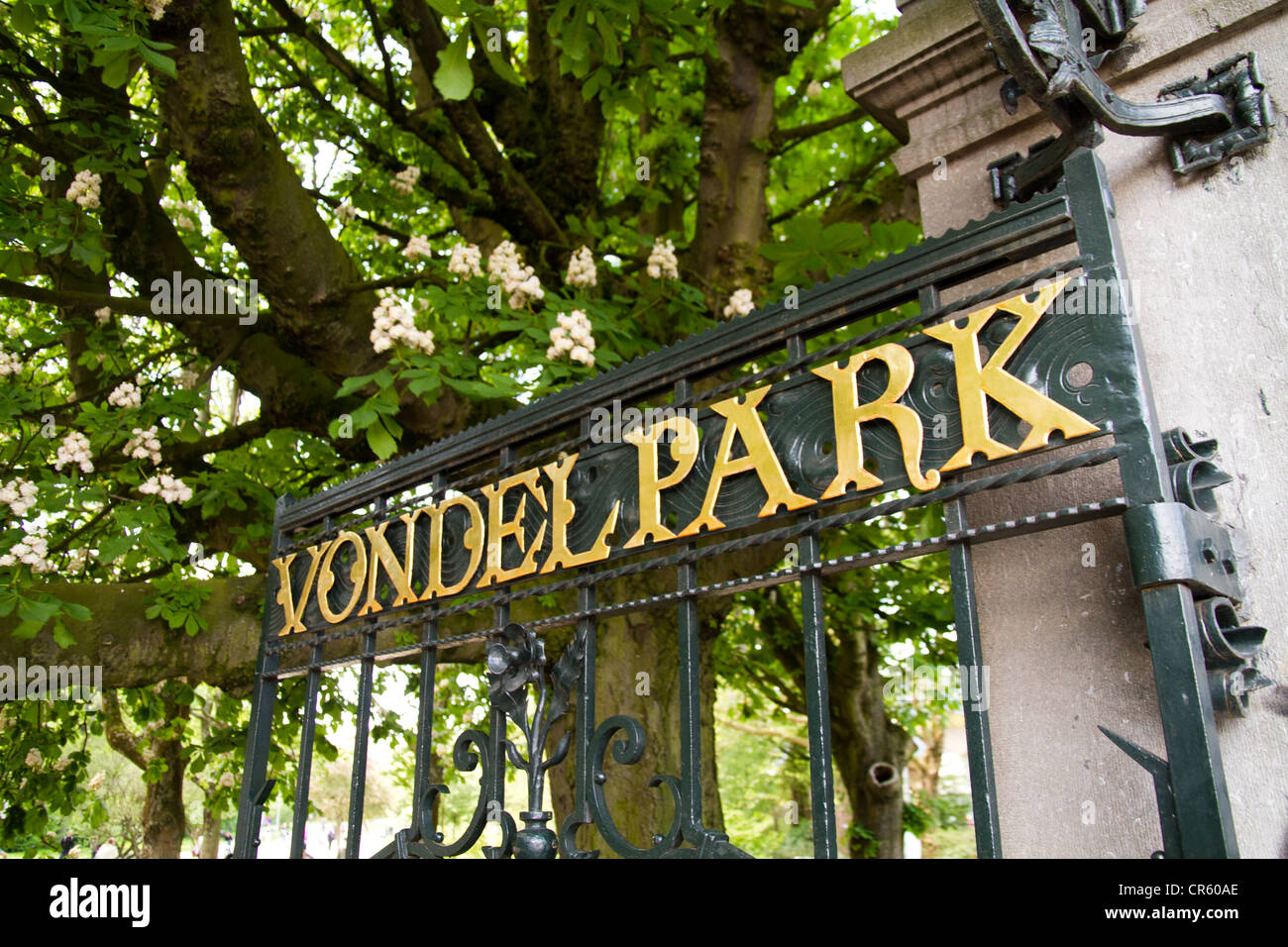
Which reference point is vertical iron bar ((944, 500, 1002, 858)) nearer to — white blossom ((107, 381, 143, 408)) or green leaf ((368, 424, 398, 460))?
green leaf ((368, 424, 398, 460))

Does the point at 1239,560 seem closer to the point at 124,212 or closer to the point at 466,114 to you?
the point at 466,114

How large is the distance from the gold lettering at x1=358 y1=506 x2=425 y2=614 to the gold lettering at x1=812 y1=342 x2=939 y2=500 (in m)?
1.63

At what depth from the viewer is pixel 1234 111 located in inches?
79.0

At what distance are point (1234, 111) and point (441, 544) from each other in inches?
95.6

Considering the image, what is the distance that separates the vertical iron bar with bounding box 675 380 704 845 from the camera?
2.12 m

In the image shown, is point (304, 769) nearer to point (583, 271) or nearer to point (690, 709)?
point (690, 709)

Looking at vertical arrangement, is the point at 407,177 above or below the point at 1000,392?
above

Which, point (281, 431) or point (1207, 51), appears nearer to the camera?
point (1207, 51)

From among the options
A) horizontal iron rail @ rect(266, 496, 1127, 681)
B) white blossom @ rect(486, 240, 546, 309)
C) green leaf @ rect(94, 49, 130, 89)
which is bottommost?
horizontal iron rail @ rect(266, 496, 1127, 681)

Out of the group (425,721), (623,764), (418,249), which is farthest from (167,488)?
(623,764)

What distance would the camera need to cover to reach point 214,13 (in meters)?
4.11

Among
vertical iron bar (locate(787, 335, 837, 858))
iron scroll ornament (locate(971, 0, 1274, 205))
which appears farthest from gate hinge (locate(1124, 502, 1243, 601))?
iron scroll ornament (locate(971, 0, 1274, 205))
